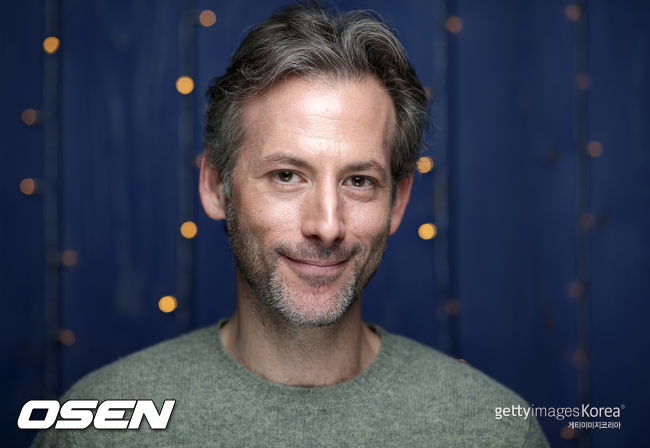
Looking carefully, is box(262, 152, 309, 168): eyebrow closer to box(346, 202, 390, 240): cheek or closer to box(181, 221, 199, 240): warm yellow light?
box(346, 202, 390, 240): cheek

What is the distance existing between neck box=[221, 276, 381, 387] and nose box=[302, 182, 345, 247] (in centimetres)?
23

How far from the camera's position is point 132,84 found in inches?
72.8

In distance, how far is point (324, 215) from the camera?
131 cm

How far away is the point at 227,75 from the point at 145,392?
0.80 meters

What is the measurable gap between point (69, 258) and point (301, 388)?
2.93 feet

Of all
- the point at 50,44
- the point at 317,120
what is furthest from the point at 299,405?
the point at 50,44

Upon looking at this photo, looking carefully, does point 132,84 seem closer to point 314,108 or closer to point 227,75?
point 227,75

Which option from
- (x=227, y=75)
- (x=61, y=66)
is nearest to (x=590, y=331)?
(x=227, y=75)

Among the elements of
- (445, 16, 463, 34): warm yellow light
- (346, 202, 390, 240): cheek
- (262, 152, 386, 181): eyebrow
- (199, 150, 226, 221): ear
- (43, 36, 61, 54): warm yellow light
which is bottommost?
(346, 202, 390, 240): cheek

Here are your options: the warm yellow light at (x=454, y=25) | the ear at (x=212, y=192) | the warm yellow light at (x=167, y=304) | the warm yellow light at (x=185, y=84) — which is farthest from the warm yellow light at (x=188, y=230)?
the warm yellow light at (x=454, y=25)

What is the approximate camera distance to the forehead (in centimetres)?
135

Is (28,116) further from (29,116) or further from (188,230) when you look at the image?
(188,230)

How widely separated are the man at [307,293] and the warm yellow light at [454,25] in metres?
0.44

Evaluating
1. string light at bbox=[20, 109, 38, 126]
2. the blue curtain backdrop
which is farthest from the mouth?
string light at bbox=[20, 109, 38, 126]
